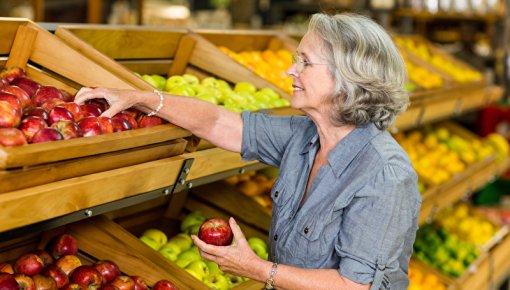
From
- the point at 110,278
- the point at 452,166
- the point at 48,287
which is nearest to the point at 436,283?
the point at 452,166

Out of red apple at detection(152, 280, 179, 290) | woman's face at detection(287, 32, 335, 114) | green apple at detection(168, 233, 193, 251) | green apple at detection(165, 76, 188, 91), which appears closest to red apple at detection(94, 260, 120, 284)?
red apple at detection(152, 280, 179, 290)

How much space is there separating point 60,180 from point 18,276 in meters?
0.39

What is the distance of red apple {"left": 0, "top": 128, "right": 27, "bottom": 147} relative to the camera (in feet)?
5.22

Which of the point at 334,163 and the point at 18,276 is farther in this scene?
the point at 334,163

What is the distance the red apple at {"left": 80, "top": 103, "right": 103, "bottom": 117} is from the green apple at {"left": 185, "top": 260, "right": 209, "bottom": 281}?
811 mm

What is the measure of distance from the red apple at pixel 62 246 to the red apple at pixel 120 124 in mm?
491

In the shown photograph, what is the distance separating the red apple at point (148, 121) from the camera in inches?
85.1

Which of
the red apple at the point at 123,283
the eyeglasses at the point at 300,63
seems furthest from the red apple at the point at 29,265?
the eyeglasses at the point at 300,63

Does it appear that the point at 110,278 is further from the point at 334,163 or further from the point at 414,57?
the point at 414,57

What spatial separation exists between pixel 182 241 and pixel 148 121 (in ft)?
2.80

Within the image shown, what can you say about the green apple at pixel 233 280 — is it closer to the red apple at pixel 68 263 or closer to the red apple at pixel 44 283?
the red apple at pixel 68 263

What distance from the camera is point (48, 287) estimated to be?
197 centimetres

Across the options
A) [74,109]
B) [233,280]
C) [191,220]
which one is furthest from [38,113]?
[191,220]

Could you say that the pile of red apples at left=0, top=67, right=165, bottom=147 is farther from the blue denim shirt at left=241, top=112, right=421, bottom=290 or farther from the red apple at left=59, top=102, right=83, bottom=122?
the blue denim shirt at left=241, top=112, right=421, bottom=290
